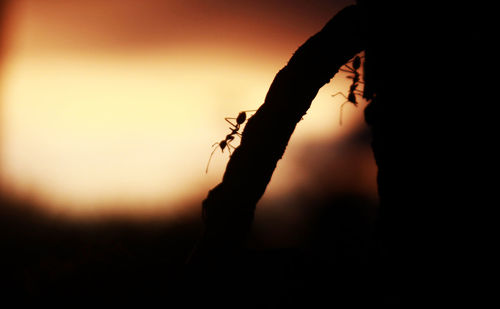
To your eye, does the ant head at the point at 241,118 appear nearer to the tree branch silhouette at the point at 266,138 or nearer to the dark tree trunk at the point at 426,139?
the tree branch silhouette at the point at 266,138

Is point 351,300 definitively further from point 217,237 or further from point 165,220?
point 165,220

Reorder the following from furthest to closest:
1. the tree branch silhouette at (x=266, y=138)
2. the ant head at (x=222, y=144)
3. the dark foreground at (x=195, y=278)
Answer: the ant head at (x=222, y=144), the dark foreground at (x=195, y=278), the tree branch silhouette at (x=266, y=138)

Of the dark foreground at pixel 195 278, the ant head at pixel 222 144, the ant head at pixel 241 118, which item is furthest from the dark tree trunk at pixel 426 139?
the ant head at pixel 222 144

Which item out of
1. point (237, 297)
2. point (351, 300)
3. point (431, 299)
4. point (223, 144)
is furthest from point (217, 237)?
point (223, 144)

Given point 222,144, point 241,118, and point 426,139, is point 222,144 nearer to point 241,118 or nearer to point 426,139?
point 241,118

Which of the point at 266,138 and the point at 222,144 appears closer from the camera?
the point at 266,138

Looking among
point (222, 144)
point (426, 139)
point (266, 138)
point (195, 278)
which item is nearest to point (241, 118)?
point (222, 144)

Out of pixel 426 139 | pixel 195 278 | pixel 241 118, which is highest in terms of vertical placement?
pixel 241 118

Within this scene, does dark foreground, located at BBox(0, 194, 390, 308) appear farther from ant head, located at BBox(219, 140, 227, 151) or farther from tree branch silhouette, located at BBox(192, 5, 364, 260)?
ant head, located at BBox(219, 140, 227, 151)
